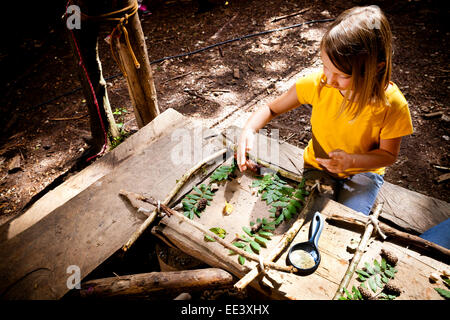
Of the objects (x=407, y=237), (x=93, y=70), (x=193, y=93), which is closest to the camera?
(x=407, y=237)

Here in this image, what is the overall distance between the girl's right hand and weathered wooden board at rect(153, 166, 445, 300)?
0.19 m

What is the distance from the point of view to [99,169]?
2385 mm

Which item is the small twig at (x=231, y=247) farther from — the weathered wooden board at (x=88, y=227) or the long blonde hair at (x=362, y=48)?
the long blonde hair at (x=362, y=48)

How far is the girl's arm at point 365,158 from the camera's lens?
1.77 m

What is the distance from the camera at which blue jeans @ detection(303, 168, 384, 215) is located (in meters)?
2.04

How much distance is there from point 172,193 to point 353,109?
1425 millimetres

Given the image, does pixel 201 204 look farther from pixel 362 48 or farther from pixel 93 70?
pixel 93 70

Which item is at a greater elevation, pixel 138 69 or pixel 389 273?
pixel 138 69

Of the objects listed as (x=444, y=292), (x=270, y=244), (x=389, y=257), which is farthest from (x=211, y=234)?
(x=444, y=292)

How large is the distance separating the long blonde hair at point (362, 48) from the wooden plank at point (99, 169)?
1576mm

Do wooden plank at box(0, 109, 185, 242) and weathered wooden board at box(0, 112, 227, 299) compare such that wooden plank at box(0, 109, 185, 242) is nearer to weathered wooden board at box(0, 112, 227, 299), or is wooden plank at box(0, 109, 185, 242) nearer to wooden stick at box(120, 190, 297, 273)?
weathered wooden board at box(0, 112, 227, 299)

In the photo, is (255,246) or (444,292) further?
(255,246)

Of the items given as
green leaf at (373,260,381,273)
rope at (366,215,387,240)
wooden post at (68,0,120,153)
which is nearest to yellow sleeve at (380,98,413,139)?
rope at (366,215,387,240)

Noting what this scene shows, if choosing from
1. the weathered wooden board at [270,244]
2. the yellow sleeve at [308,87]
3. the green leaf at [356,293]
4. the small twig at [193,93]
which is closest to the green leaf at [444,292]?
the weathered wooden board at [270,244]
